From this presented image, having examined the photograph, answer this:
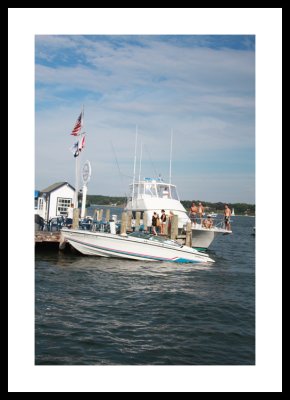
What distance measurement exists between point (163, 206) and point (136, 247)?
5365mm

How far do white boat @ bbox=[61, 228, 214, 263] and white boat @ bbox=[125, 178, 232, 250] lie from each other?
4.18m

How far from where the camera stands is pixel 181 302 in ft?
28.3

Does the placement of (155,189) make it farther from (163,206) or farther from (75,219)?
(75,219)

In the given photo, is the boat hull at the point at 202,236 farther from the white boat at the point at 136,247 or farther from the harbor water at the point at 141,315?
the harbor water at the point at 141,315

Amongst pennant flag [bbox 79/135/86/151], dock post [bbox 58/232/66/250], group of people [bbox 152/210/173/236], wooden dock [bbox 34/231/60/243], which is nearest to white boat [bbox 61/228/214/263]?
dock post [bbox 58/232/66/250]

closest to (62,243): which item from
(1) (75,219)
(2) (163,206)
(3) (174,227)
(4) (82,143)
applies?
(1) (75,219)

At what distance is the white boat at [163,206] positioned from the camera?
704 inches

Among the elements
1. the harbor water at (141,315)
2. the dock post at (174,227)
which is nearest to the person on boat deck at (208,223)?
the dock post at (174,227)

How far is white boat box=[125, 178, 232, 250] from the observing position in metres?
17.9

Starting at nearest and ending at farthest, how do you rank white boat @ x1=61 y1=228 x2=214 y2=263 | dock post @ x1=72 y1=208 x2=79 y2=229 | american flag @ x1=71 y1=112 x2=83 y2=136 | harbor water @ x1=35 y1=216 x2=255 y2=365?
harbor water @ x1=35 y1=216 x2=255 y2=365 → white boat @ x1=61 y1=228 x2=214 y2=263 → dock post @ x1=72 y1=208 x2=79 y2=229 → american flag @ x1=71 y1=112 x2=83 y2=136

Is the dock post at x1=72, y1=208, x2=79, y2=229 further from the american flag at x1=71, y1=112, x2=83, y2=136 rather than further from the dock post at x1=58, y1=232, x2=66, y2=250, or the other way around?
the american flag at x1=71, y1=112, x2=83, y2=136
